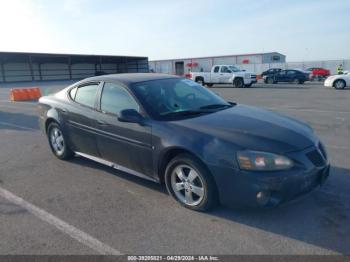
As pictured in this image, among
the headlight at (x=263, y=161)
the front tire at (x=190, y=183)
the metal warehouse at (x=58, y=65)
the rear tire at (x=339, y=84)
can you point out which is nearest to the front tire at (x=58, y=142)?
the front tire at (x=190, y=183)

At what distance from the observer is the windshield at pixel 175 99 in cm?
400

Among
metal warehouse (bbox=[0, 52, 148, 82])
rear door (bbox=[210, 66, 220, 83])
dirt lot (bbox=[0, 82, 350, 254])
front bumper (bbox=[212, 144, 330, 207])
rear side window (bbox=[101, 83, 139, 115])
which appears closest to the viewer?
dirt lot (bbox=[0, 82, 350, 254])

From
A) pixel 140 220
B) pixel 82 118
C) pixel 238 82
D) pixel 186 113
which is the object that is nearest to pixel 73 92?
pixel 82 118

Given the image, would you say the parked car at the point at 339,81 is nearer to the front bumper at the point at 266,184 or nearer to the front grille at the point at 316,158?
the front grille at the point at 316,158

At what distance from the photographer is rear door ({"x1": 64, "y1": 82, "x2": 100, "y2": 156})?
15.3 ft

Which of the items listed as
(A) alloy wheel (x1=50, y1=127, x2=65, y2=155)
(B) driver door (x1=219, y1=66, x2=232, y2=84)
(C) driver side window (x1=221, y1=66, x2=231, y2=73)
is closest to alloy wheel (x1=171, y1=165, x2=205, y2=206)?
(A) alloy wheel (x1=50, y1=127, x2=65, y2=155)

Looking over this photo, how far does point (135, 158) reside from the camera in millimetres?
4055

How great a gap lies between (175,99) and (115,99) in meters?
0.85

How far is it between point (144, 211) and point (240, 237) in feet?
3.88

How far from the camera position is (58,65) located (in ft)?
180

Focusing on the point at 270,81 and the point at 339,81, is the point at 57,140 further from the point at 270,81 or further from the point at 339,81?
the point at 270,81

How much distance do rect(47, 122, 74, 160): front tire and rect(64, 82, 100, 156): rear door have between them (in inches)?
9.5

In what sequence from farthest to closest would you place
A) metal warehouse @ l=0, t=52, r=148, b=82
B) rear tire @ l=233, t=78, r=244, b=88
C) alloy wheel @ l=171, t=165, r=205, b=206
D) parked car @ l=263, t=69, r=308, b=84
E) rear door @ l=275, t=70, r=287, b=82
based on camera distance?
metal warehouse @ l=0, t=52, r=148, b=82
rear door @ l=275, t=70, r=287, b=82
parked car @ l=263, t=69, r=308, b=84
rear tire @ l=233, t=78, r=244, b=88
alloy wheel @ l=171, t=165, r=205, b=206

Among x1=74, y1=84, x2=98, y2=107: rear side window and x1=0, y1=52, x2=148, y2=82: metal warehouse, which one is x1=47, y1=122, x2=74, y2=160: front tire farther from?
x1=0, y1=52, x2=148, y2=82: metal warehouse
